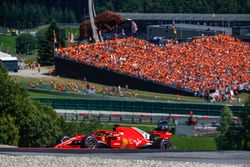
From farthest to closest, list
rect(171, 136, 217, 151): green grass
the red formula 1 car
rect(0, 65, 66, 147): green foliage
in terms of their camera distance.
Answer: rect(171, 136, 217, 151): green grass, rect(0, 65, 66, 147): green foliage, the red formula 1 car

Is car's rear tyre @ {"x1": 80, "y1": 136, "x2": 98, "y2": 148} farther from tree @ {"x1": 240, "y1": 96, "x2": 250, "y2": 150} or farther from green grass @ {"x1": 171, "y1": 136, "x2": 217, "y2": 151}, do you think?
green grass @ {"x1": 171, "y1": 136, "x2": 217, "y2": 151}

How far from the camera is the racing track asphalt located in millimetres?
18203

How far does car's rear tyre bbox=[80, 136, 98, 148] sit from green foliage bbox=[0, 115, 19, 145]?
614 centimetres

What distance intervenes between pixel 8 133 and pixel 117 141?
5724mm

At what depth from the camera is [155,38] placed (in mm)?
63000

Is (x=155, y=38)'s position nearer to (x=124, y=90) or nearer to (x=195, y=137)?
(x=124, y=90)

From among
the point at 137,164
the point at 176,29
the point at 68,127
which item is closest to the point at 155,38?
the point at 176,29

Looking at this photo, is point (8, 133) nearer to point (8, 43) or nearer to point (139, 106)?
point (139, 106)

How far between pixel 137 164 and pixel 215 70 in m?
36.7

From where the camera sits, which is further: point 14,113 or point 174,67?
point 174,67

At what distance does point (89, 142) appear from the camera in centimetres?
2241

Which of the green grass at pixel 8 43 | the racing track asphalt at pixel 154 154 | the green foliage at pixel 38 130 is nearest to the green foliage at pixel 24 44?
the green grass at pixel 8 43

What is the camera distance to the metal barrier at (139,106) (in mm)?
41719

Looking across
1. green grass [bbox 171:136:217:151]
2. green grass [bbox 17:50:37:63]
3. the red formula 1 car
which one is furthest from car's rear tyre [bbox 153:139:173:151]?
green grass [bbox 17:50:37:63]
